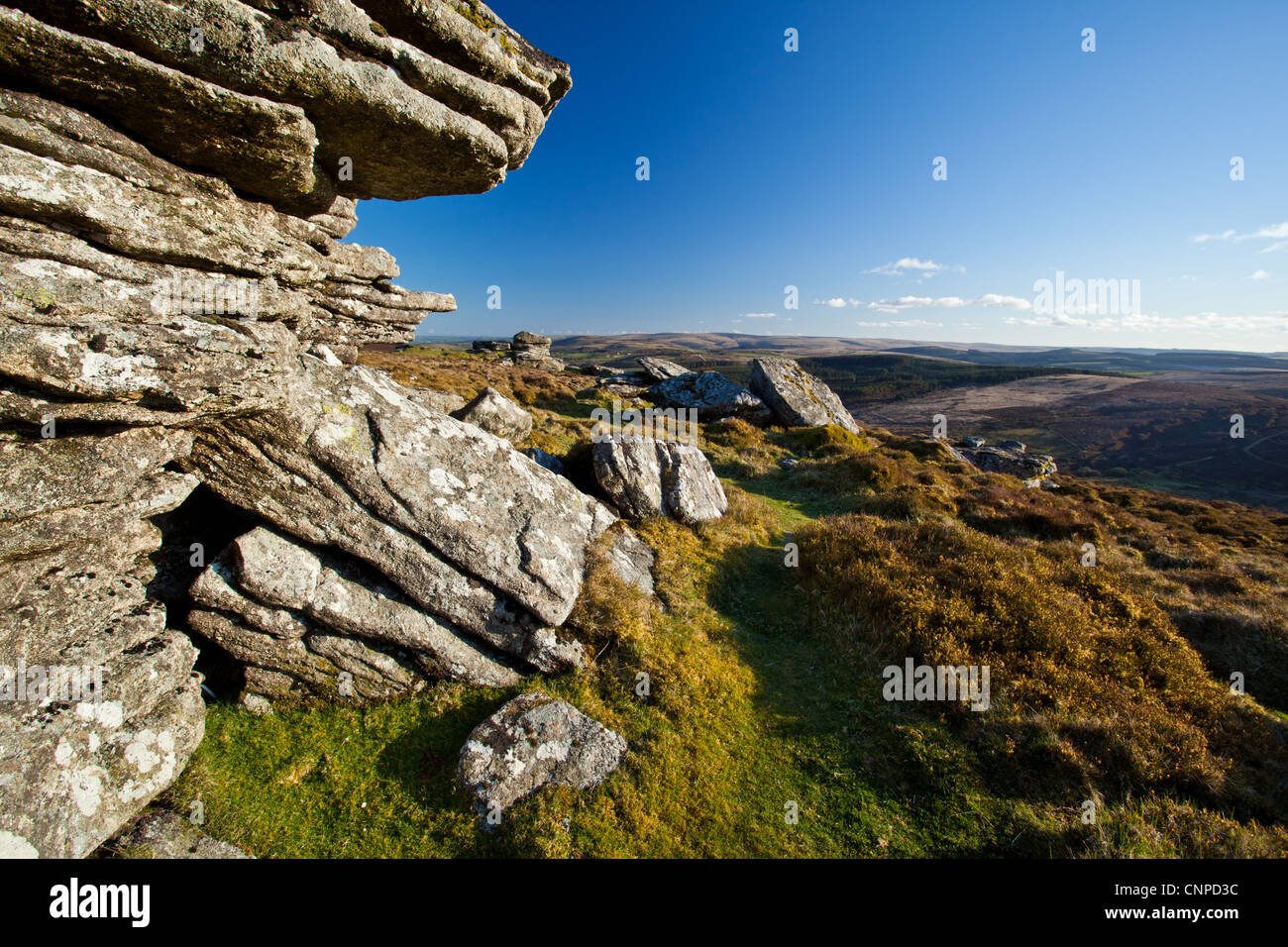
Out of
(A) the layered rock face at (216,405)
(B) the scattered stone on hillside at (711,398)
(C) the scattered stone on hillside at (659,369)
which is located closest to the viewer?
(A) the layered rock face at (216,405)

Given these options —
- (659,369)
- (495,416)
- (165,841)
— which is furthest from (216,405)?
(659,369)

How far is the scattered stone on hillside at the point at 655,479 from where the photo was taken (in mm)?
14031

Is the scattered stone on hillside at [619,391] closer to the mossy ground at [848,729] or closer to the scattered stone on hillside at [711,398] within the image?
the scattered stone on hillside at [711,398]

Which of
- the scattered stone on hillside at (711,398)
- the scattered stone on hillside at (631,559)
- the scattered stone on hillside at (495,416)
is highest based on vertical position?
the scattered stone on hillside at (711,398)

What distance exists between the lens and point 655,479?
14.8 m

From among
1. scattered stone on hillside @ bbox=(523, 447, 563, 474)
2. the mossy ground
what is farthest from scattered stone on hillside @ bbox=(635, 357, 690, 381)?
the mossy ground

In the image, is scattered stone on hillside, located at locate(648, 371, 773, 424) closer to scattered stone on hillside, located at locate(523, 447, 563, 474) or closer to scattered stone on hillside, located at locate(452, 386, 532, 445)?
scattered stone on hillside, located at locate(452, 386, 532, 445)

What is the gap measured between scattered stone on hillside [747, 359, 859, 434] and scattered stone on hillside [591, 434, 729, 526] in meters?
18.5

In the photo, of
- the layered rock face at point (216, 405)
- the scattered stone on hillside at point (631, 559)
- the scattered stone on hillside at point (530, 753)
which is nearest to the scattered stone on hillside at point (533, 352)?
the scattered stone on hillside at point (631, 559)

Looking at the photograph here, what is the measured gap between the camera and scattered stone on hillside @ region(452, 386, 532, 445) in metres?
17.6

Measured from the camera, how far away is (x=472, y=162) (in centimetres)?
935

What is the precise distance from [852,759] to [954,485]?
66.8ft

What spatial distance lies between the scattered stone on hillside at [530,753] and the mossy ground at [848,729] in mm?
276
